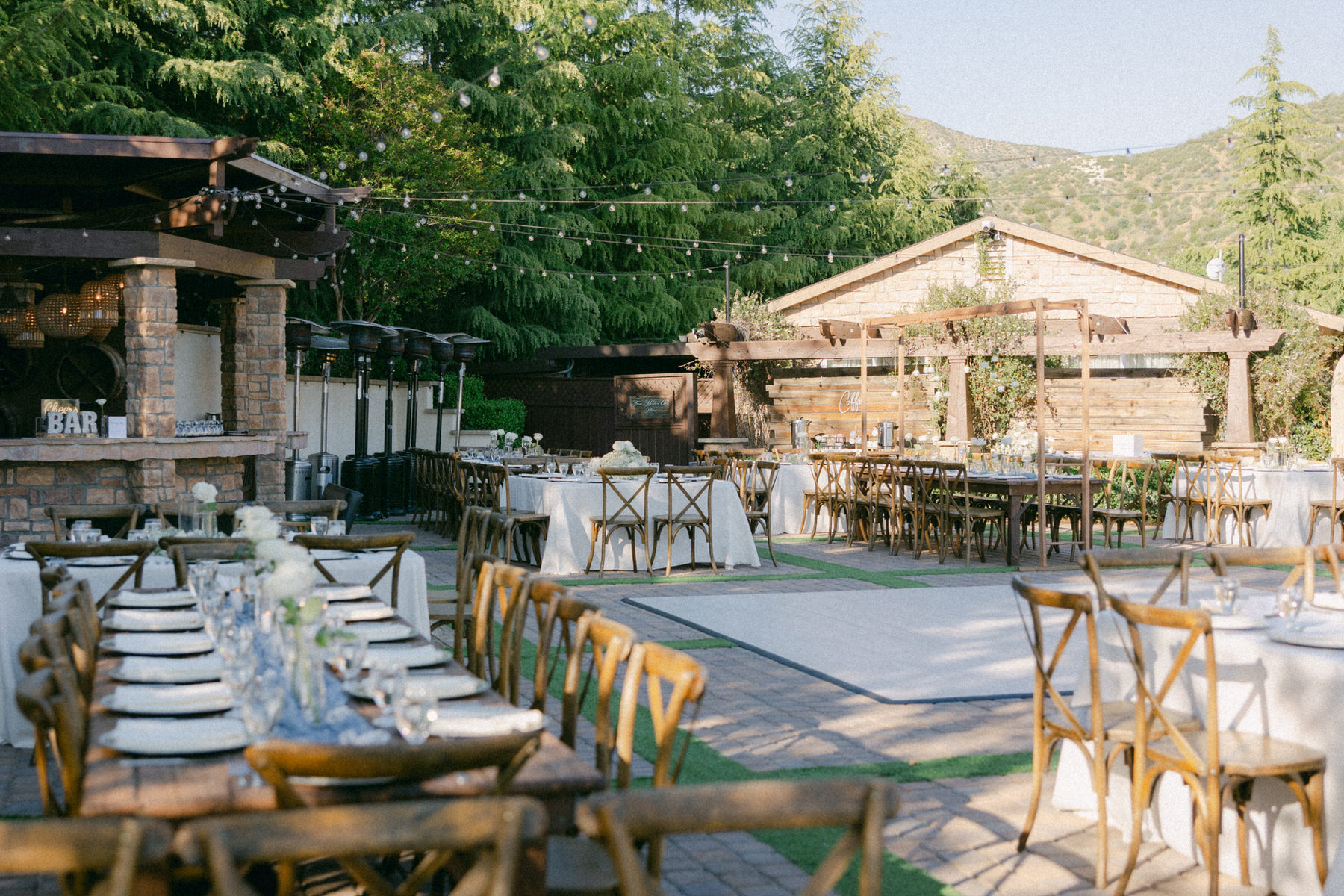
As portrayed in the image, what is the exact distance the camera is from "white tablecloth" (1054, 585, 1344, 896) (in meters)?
3.38

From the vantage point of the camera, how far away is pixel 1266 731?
3.58 metres

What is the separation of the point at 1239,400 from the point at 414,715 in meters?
15.1

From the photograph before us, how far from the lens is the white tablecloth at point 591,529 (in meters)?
10.4

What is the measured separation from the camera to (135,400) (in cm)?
1010

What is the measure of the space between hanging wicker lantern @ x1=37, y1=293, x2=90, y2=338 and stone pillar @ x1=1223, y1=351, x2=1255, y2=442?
13385mm

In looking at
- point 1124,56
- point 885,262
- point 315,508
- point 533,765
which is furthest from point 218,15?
point 533,765

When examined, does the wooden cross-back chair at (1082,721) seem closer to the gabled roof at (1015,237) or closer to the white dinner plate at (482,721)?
the white dinner plate at (482,721)

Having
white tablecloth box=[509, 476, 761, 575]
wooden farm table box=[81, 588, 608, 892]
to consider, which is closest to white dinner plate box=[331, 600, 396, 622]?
wooden farm table box=[81, 588, 608, 892]

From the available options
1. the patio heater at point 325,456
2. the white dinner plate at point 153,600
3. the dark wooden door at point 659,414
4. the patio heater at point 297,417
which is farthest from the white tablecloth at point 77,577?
the dark wooden door at point 659,414

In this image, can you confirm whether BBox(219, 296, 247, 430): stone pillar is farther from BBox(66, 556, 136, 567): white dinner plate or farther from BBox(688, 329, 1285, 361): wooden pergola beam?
BBox(688, 329, 1285, 361): wooden pergola beam

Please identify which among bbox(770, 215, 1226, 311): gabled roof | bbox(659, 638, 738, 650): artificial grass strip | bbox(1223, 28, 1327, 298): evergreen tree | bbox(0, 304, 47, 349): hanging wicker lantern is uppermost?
bbox(1223, 28, 1327, 298): evergreen tree

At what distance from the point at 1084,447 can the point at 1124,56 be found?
14767 mm

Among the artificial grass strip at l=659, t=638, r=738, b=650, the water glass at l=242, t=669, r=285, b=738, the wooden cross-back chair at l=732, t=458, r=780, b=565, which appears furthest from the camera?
the wooden cross-back chair at l=732, t=458, r=780, b=565

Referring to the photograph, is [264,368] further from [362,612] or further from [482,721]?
[482,721]
